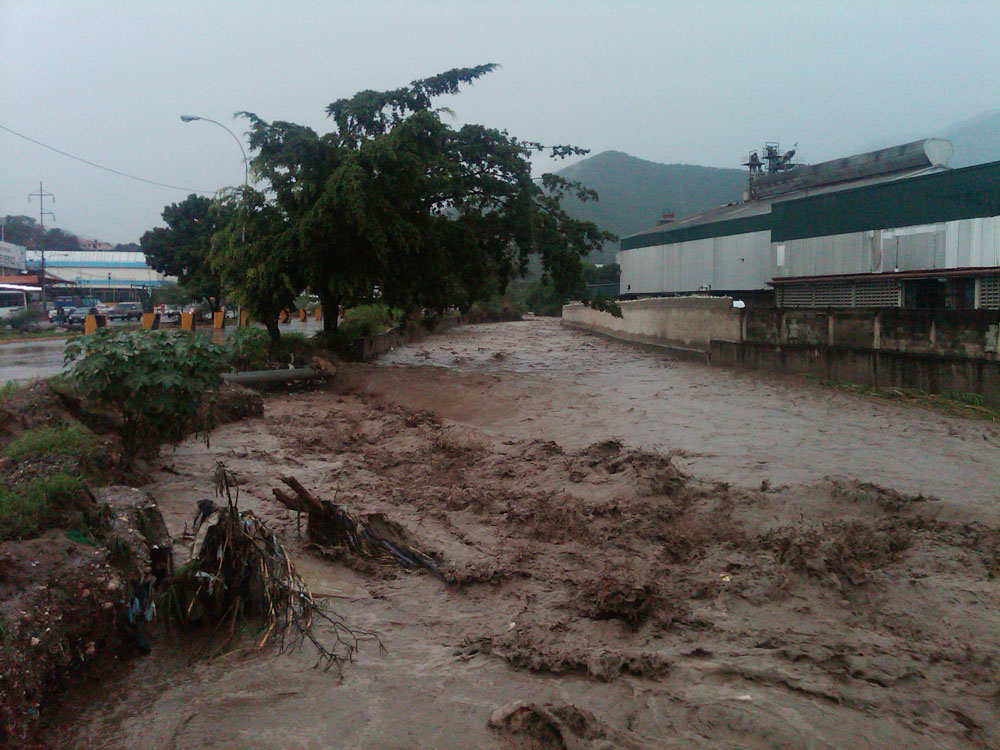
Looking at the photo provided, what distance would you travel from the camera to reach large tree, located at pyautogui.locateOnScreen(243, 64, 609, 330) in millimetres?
17906

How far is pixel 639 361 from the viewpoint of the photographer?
940 inches

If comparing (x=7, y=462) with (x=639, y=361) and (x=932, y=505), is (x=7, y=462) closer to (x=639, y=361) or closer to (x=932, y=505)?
(x=932, y=505)

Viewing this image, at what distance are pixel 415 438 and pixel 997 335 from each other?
959 centimetres

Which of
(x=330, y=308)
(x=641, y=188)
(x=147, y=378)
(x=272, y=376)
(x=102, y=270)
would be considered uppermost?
(x=641, y=188)

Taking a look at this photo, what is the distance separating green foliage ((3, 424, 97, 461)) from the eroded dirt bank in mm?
1063

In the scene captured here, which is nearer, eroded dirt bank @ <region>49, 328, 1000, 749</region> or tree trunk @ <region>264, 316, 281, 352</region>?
eroded dirt bank @ <region>49, 328, 1000, 749</region>

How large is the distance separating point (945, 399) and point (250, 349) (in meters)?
14.0

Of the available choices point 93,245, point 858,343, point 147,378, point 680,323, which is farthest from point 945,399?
point 93,245

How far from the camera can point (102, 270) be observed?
237 ft

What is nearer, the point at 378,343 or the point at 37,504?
the point at 37,504

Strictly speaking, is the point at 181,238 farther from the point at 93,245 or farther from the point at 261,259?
the point at 93,245

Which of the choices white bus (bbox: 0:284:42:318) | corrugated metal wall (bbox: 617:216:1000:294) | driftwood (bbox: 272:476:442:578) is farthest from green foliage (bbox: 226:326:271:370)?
white bus (bbox: 0:284:42:318)

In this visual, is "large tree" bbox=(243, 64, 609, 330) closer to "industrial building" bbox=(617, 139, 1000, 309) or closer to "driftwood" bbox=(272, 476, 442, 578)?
"industrial building" bbox=(617, 139, 1000, 309)

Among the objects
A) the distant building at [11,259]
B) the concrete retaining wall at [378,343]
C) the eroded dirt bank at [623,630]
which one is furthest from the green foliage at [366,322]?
the distant building at [11,259]
